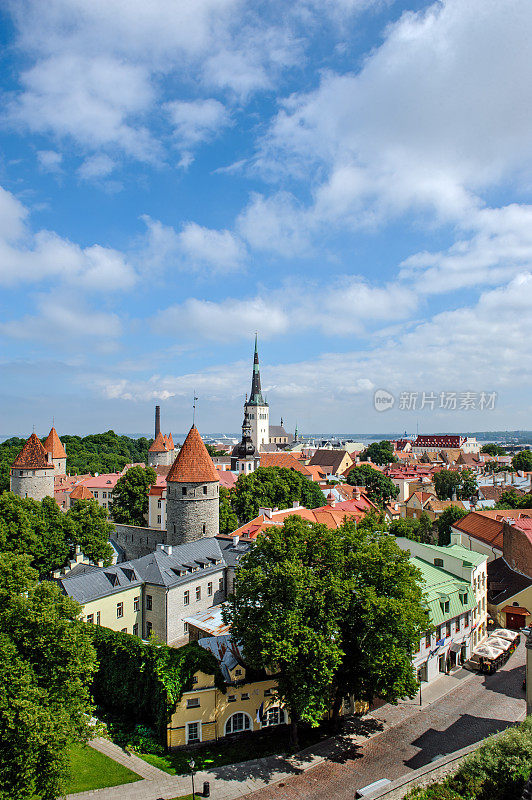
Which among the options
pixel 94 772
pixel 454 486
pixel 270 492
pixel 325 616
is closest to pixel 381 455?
pixel 454 486

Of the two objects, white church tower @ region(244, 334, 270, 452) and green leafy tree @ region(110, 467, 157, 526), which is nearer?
green leafy tree @ region(110, 467, 157, 526)

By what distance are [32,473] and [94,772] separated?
133 ft

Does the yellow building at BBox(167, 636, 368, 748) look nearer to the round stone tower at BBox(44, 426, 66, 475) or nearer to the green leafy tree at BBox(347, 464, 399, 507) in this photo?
the green leafy tree at BBox(347, 464, 399, 507)

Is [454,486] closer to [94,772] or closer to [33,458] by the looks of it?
[33,458]

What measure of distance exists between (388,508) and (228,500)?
2529 centimetres

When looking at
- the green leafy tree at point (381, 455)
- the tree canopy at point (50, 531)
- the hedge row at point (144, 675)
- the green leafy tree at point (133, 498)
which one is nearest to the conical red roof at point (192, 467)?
the tree canopy at point (50, 531)

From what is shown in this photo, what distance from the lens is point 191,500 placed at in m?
38.8

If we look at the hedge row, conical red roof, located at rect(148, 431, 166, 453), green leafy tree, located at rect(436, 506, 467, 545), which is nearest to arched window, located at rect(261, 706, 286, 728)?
the hedge row

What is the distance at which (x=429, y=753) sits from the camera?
66.3ft

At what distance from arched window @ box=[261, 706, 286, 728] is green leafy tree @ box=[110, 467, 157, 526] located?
29.5 m

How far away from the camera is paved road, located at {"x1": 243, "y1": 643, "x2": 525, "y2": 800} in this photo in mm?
18609

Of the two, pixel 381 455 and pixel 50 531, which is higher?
pixel 50 531

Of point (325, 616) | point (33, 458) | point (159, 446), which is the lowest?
point (325, 616)

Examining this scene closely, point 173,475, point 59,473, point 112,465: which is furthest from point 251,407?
point 173,475
